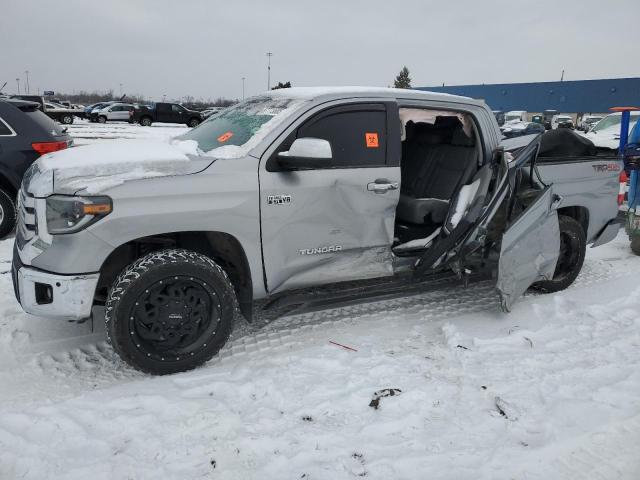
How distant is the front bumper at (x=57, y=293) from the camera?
9.82 ft

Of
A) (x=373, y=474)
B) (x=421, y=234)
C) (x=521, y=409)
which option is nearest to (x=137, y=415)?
(x=373, y=474)

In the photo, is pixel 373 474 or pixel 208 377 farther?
pixel 208 377

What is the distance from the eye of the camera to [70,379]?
3205mm

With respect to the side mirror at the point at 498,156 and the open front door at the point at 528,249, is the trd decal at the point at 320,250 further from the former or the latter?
the side mirror at the point at 498,156

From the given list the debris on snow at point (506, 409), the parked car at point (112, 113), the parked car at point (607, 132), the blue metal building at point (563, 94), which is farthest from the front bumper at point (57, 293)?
the blue metal building at point (563, 94)

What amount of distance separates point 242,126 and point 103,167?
1.13 meters

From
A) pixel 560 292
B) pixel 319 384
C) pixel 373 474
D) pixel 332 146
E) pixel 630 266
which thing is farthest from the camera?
pixel 630 266

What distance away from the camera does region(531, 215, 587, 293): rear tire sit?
494cm

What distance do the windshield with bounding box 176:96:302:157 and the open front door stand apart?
203cm

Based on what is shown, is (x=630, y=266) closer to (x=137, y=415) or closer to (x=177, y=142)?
(x=177, y=142)

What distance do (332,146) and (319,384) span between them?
1697 mm

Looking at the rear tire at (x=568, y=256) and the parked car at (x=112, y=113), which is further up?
the parked car at (x=112, y=113)

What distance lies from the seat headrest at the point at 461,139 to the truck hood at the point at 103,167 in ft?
8.07

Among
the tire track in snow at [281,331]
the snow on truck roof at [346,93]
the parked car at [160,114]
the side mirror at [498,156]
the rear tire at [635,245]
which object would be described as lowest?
the tire track in snow at [281,331]
